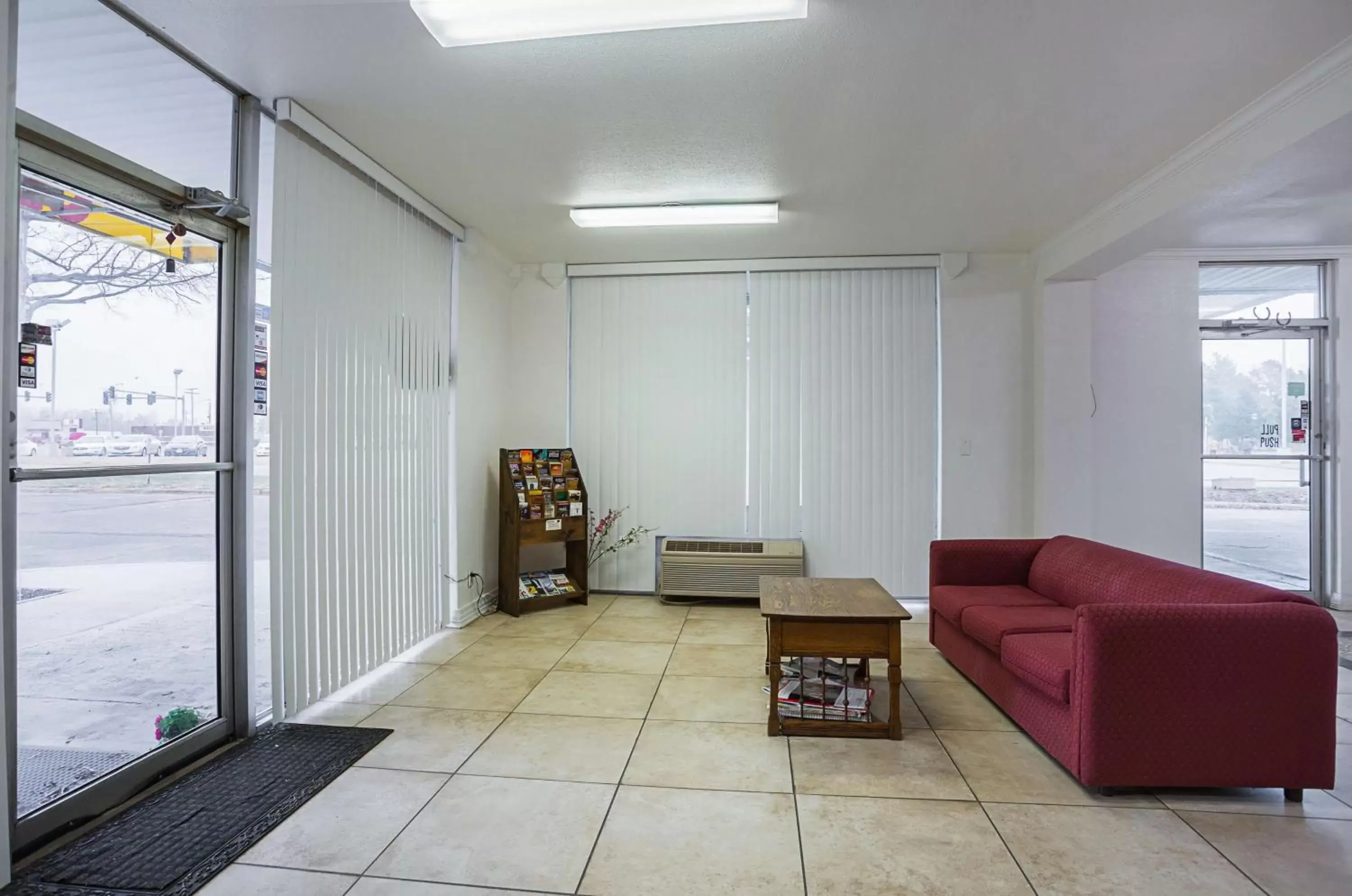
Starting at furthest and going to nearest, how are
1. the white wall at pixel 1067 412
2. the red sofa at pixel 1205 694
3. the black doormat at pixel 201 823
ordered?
the white wall at pixel 1067 412 < the red sofa at pixel 1205 694 < the black doormat at pixel 201 823

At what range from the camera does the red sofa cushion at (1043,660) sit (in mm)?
2455

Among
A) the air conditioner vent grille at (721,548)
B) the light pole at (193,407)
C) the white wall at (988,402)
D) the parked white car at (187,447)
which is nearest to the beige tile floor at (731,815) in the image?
the parked white car at (187,447)

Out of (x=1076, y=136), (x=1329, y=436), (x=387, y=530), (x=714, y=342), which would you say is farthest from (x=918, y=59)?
(x=1329, y=436)

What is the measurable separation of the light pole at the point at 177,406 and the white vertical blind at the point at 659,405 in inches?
126

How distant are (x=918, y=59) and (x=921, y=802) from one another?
271cm

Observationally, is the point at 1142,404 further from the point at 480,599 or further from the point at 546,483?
the point at 480,599

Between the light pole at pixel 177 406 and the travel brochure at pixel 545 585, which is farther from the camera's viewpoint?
the travel brochure at pixel 545 585

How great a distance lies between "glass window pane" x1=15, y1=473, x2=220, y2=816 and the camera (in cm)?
203

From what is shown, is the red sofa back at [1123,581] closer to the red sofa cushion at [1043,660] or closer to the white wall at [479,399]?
the red sofa cushion at [1043,660]

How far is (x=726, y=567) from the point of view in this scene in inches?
203

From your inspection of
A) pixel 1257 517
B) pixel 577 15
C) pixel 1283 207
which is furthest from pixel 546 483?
pixel 1257 517

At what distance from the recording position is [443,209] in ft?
13.8

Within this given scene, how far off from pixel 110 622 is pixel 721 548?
12.5ft

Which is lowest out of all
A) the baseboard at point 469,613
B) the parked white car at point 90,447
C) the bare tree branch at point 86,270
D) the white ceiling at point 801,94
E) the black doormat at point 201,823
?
the black doormat at point 201,823
